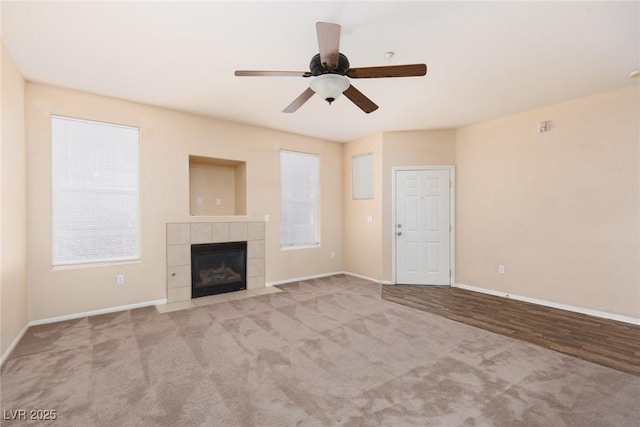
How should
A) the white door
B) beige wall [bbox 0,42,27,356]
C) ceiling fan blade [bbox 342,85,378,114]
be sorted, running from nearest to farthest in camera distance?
1. ceiling fan blade [bbox 342,85,378,114]
2. beige wall [bbox 0,42,27,356]
3. the white door

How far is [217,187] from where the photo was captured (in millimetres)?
5223

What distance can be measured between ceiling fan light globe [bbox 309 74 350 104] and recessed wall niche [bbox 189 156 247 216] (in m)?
3.00

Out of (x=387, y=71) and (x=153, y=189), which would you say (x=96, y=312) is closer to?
(x=153, y=189)

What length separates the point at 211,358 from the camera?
8.53ft

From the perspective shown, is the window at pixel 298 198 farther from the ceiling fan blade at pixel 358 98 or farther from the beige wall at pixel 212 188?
the ceiling fan blade at pixel 358 98

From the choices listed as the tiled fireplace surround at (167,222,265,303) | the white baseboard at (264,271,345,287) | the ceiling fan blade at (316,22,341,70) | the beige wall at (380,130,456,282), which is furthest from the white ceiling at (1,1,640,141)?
the white baseboard at (264,271,345,287)

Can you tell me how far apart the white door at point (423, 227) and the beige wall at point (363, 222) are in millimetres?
368

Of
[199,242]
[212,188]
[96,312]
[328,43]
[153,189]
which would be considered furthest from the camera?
[212,188]

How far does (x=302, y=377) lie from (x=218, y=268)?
9.65ft

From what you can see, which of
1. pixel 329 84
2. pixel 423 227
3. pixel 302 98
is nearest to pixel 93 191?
pixel 302 98

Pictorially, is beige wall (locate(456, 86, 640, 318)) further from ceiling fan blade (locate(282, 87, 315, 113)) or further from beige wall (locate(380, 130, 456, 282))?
ceiling fan blade (locate(282, 87, 315, 113))

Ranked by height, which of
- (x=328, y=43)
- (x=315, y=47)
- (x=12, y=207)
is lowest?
(x=12, y=207)

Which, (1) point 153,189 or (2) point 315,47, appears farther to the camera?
(1) point 153,189

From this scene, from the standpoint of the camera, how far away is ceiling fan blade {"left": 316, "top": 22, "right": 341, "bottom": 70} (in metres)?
1.76
